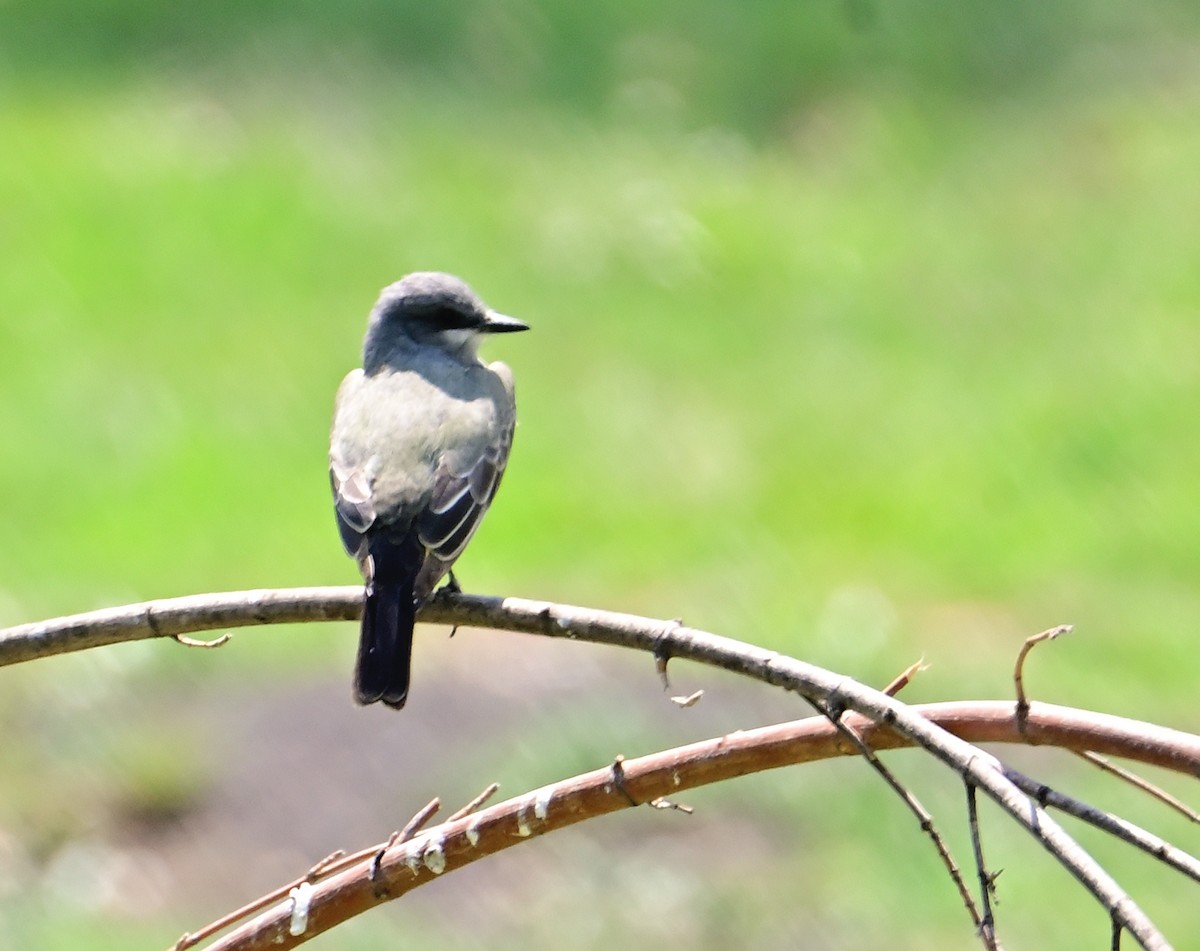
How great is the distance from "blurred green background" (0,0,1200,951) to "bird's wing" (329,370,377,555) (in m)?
1.49

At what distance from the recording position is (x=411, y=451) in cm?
460

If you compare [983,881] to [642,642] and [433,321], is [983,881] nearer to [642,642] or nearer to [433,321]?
[642,642]

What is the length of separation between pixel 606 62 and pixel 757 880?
7.60m

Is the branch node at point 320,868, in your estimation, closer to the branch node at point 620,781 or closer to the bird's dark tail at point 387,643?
the branch node at point 620,781

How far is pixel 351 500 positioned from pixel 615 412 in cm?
569

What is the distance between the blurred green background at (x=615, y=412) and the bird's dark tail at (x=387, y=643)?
4.68 feet

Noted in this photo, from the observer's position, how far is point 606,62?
13078mm

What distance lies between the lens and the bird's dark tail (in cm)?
401

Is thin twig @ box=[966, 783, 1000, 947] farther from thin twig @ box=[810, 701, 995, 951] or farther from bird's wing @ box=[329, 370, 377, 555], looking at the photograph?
bird's wing @ box=[329, 370, 377, 555]

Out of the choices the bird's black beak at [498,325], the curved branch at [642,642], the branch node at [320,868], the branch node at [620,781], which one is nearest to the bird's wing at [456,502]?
the bird's black beak at [498,325]

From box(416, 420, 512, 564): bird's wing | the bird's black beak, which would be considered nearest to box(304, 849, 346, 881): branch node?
box(416, 420, 512, 564): bird's wing

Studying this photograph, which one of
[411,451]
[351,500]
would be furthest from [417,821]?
[411,451]

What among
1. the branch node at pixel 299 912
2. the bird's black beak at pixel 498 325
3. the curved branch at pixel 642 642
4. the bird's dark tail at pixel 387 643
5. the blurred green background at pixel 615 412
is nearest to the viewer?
the curved branch at pixel 642 642

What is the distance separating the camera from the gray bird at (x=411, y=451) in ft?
13.3
